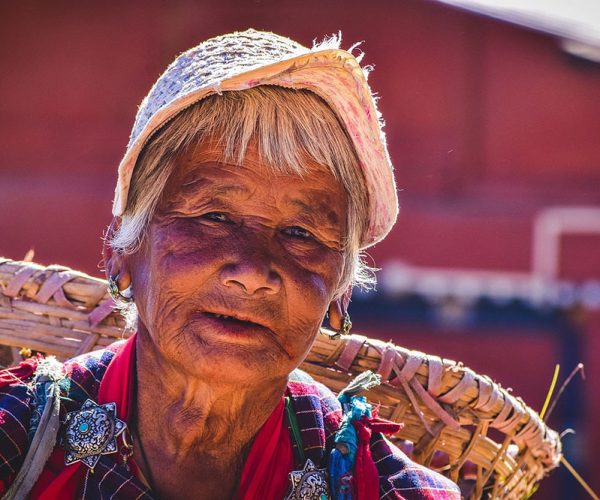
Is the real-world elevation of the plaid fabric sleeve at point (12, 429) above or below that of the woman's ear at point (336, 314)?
below

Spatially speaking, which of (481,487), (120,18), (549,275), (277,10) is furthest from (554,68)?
(481,487)

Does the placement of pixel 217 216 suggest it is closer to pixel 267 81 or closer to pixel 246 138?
pixel 246 138

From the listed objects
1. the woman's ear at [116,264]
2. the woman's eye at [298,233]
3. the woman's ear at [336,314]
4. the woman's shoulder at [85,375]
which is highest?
the woman's eye at [298,233]

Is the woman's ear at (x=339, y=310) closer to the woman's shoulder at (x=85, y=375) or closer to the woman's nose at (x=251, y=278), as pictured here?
the woman's nose at (x=251, y=278)

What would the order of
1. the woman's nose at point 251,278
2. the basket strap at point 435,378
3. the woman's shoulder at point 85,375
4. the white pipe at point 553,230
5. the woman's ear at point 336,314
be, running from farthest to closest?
the white pipe at point 553,230 → the basket strap at point 435,378 → the woman's ear at point 336,314 → the woman's shoulder at point 85,375 → the woman's nose at point 251,278

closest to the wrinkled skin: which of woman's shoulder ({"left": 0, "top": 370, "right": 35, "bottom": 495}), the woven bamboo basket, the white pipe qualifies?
woman's shoulder ({"left": 0, "top": 370, "right": 35, "bottom": 495})

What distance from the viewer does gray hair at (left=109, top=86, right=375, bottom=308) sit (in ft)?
6.56

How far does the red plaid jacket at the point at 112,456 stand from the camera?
1960 millimetres

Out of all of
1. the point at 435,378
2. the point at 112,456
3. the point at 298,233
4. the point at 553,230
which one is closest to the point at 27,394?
the point at 112,456

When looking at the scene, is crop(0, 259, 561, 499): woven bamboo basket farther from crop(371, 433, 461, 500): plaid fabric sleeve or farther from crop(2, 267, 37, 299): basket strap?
crop(371, 433, 461, 500): plaid fabric sleeve

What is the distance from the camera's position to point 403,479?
2186 millimetres

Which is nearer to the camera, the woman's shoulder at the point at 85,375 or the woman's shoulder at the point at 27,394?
the woman's shoulder at the point at 27,394

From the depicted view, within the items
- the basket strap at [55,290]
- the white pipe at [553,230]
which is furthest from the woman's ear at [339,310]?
the white pipe at [553,230]

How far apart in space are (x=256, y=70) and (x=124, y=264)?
2.11ft
